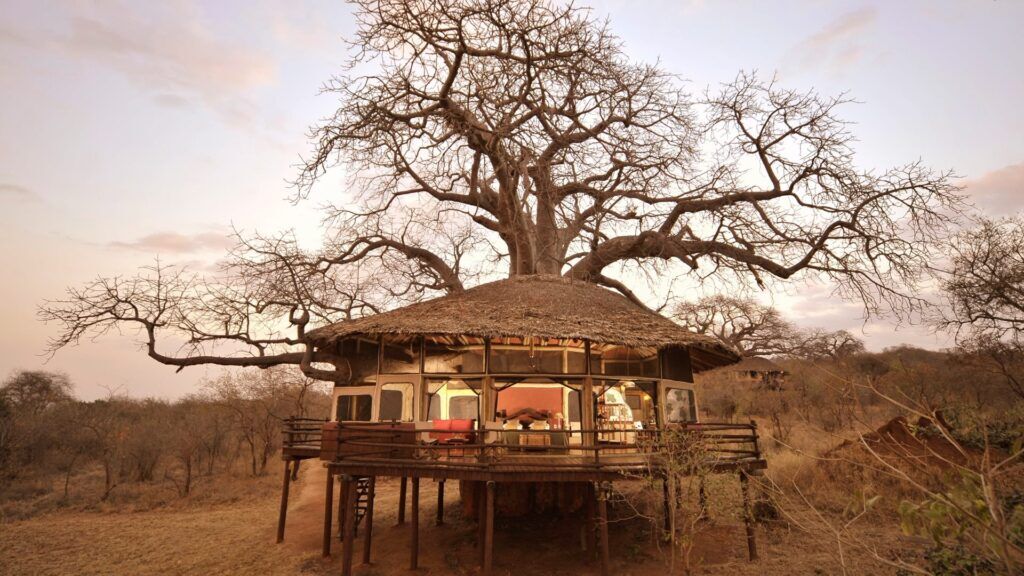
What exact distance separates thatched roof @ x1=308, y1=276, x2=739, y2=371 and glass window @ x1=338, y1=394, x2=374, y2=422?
164 cm

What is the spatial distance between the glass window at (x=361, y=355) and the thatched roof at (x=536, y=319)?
0.50 meters

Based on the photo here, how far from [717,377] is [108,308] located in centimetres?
3927

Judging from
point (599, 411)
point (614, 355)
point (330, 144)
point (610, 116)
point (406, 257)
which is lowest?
point (599, 411)

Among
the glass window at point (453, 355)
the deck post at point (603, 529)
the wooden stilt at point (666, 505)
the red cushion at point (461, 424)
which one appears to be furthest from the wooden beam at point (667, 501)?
the glass window at point (453, 355)

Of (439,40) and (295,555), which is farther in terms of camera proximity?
(439,40)

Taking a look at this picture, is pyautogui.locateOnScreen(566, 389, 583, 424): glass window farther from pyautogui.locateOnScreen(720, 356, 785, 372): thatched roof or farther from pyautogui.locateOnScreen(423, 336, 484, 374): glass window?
pyautogui.locateOnScreen(720, 356, 785, 372): thatched roof

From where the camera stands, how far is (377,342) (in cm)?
1495

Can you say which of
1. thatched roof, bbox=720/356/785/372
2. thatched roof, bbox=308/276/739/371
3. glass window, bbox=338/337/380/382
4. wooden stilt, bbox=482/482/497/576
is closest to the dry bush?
glass window, bbox=338/337/380/382

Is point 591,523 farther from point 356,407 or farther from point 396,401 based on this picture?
point 356,407

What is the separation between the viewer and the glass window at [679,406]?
51.5ft

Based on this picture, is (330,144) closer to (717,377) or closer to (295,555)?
(295,555)

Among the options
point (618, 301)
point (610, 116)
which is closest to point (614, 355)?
point (618, 301)

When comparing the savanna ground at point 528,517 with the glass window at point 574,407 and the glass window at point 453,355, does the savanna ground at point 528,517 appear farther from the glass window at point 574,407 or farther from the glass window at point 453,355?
the glass window at point 453,355

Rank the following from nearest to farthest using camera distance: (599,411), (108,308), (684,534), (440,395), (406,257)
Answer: (684,534)
(440,395)
(599,411)
(108,308)
(406,257)
